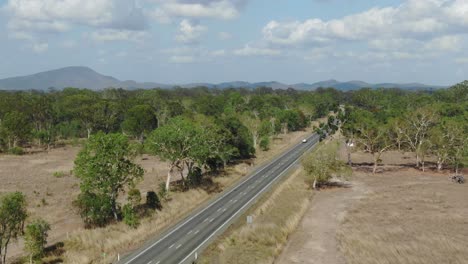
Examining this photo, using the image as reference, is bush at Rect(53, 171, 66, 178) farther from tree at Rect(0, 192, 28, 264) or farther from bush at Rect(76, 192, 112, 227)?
tree at Rect(0, 192, 28, 264)

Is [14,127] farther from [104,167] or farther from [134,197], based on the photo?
[104,167]

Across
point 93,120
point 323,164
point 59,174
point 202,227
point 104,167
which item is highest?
point 104,167

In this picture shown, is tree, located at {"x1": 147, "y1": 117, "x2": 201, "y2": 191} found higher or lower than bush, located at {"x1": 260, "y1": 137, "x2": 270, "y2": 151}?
higher

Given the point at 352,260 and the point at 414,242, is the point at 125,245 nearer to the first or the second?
the point at 352,260

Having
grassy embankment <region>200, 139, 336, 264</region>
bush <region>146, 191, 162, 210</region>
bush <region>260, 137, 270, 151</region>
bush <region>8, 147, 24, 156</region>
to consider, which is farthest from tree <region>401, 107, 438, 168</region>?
bush <region>8, 147, 24, 156</region>

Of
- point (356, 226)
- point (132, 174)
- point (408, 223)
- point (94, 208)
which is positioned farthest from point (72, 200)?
point (408, 223)
